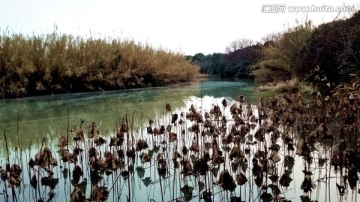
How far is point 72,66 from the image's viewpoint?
57.1 ft

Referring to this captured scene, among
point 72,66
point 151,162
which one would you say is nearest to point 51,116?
point 151,162

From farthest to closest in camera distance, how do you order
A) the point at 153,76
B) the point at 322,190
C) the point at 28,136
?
the point at 153,76 → the point at 28,136 → the point at 322,190

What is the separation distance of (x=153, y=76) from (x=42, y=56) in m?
7.45

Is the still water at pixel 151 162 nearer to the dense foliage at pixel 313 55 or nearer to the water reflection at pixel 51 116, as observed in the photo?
the water reflection at pixel 51 116

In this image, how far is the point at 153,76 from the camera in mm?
22641

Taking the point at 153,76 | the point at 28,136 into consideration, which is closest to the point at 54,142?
the point at 28,136

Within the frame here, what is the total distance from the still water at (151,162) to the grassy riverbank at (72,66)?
1569 millimetres

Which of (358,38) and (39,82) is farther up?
(358,38)

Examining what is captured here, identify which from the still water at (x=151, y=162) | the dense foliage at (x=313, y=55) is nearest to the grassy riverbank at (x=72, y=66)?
the still water at (x=151, y=162)

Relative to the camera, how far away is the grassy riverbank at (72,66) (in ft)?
50.2

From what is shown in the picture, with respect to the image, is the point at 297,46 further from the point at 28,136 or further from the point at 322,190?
the point at 322,190

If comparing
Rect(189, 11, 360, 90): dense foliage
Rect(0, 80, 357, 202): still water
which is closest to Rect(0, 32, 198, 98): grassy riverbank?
Rect(0, 80, 357, 202): still water

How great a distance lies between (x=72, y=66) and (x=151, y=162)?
13.7 metres

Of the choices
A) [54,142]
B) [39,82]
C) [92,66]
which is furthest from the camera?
[92,66]
